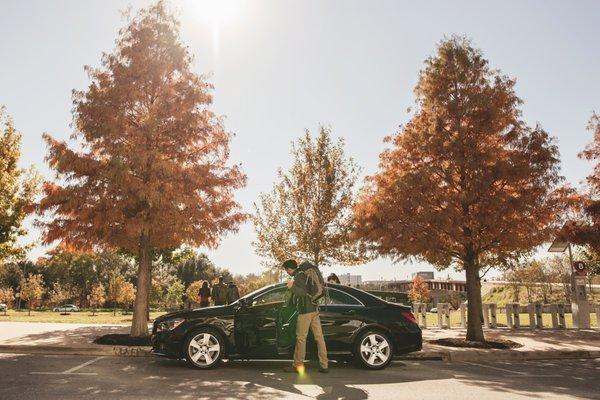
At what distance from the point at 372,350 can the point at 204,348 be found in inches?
113

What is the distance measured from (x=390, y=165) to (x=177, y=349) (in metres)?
8.33

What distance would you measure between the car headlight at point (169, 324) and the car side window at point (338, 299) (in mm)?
2529

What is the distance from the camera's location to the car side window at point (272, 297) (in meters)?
8.05

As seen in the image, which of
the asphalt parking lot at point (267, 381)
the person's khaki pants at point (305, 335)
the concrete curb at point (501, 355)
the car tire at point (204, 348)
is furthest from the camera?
the concrete curb at point (501, 355)

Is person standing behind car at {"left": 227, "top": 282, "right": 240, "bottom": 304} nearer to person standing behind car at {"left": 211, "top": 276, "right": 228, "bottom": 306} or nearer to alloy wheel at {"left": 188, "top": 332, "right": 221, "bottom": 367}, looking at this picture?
person standing behind car at {"left": 211, "top": 276, "right": 228, "bottom": 306}

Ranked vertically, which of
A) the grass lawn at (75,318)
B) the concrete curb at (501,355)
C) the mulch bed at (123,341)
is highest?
the mulch bed at (123,341)

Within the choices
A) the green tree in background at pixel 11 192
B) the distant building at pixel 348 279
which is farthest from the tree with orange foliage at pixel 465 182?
the distant building at pixel 348 279

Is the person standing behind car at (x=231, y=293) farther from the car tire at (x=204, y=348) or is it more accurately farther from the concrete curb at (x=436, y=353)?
the car tire at (x=204, y=348)

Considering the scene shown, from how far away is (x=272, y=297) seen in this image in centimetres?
812

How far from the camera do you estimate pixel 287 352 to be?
7.83 m

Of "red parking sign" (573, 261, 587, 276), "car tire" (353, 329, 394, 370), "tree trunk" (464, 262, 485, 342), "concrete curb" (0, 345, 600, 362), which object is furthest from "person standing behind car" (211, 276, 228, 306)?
"red parking sign" (573, 261, 587, 276)

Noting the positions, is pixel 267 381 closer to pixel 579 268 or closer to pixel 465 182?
pixel 465 182

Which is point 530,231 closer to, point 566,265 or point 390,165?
point 390,165

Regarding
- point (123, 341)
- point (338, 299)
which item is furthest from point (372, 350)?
point (123, 341)
